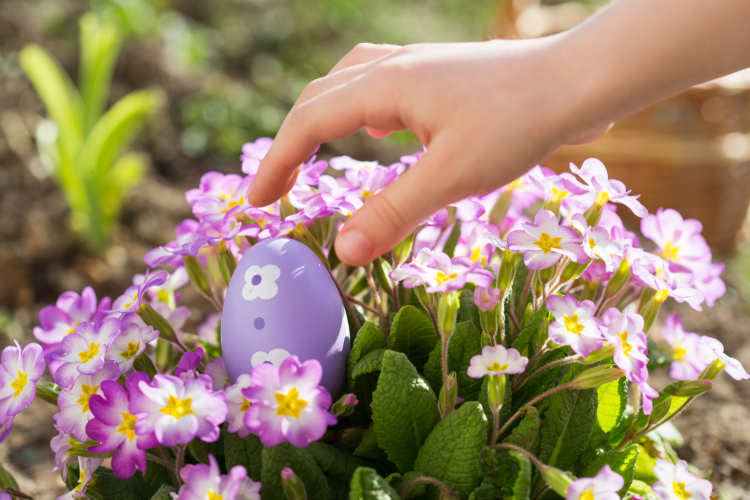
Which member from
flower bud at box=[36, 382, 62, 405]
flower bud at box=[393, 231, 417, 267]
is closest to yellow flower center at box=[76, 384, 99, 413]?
flower bud at box=[36, 382, 62, 405]

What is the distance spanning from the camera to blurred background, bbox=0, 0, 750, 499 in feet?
5.62

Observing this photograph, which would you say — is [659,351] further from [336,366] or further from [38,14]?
[38,14]

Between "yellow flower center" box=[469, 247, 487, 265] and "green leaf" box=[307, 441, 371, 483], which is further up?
"yellow flower center" box=[469, 247, 487, 265]

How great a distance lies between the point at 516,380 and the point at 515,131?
1.21 ft

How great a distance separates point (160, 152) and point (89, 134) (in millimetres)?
715

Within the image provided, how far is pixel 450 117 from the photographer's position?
26.7 inches

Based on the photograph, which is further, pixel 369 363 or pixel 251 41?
pixel 251 41

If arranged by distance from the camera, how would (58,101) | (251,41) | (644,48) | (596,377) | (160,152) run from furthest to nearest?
1. (251,41)
2. (160,152)
3. (58,101)
4. (596,377)
5. (644,48)

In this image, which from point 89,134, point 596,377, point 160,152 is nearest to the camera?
point 596,377

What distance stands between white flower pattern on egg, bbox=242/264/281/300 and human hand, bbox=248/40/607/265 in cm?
14

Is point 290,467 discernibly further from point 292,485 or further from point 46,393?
point 46,393

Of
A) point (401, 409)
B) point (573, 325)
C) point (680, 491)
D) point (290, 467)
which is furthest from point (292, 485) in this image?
point (680, 491)

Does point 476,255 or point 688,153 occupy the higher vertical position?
point 476,255

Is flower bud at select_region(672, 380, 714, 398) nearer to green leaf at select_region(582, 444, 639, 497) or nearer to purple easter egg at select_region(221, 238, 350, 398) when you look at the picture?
green leaf at select_region(582, 444, 639, 497)
